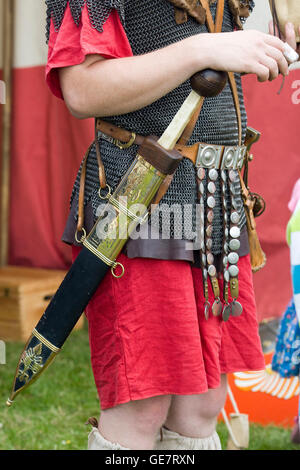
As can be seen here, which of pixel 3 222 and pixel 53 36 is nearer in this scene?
pixel 53 36

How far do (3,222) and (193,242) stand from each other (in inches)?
119

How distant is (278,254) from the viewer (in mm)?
3225

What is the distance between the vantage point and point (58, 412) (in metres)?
2.77

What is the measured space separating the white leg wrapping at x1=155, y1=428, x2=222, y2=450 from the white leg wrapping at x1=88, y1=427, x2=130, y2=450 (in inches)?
7.6

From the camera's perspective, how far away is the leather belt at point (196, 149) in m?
1.34

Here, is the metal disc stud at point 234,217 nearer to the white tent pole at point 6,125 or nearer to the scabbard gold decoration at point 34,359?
the scabbard gold decoration at point 34,359

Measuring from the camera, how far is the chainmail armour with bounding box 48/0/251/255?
1.31m

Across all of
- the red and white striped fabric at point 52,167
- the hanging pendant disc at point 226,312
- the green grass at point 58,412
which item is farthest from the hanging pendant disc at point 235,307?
the red and white striped fabric at point 52,167

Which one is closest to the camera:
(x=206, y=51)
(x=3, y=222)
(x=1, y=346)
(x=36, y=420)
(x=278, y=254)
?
(x=206, y=51)

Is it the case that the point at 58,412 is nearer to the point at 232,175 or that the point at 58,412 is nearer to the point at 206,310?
the point at 206,310

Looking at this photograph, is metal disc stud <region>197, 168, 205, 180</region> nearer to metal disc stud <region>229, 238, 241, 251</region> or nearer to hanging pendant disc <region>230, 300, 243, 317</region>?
metal disc stud <region>229, 238, 241, 251</region>

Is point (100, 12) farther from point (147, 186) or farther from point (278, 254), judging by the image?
point (278, 254)

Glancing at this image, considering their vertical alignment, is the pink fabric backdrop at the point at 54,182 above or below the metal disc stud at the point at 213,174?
below
